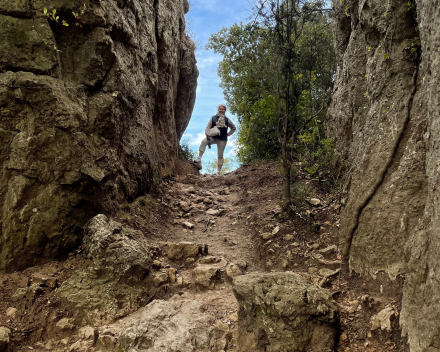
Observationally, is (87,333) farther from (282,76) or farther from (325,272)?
(282,76)

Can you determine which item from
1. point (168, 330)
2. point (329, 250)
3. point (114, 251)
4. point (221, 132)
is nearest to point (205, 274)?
point (168, 330)

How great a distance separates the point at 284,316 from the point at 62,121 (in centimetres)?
416

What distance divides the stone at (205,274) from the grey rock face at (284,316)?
3.87 ft

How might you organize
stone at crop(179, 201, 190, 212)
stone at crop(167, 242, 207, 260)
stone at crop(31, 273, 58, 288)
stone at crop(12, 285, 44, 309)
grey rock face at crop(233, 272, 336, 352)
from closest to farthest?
grey rock face at crop(233, 272, 336, 352) < stone at crop(12, 285, 44, 309) < stone at crop(31, 273, 58, 288) < stone at crop(167, 242, 207, 260) < stone at crop(179, 201, 190, 212)

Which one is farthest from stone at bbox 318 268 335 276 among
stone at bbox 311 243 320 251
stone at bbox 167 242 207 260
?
stone at bbox 167 242 207 260

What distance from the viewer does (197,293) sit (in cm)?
444

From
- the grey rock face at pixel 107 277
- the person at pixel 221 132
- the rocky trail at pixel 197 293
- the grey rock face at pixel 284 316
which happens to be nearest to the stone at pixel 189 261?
the rocky trail at pixel 197 293

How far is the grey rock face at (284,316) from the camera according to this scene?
9.80ft

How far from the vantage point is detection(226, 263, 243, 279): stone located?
470cm

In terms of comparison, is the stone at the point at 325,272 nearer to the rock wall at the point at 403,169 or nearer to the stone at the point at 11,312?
the rock wall at the point at 403,169

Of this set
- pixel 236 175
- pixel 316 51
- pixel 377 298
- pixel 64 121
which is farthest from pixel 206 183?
pixel 377 298

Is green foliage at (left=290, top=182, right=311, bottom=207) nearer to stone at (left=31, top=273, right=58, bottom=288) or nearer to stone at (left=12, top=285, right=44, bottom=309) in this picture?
stone at (left=31, top=273, right=58, bottom=288)

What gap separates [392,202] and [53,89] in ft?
16.2

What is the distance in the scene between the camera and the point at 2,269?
13.5 ft
